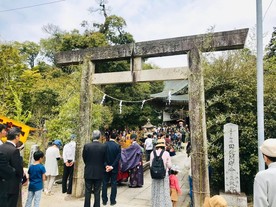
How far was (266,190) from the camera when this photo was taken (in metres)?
2.38

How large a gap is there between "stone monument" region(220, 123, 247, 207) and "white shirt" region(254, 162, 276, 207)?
14.7 ft

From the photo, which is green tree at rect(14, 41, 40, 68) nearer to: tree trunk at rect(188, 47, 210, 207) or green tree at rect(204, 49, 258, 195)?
green tree at rect(204, 49, 258, 195)

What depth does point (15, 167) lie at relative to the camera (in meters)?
4.28

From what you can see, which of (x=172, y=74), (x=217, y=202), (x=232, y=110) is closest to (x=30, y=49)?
(x=172, y=74)

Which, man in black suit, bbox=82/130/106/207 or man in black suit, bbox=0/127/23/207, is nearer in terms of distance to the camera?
man in black suit, bbox=0/127/23/207

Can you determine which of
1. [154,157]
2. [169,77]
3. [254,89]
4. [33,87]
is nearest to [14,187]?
[154,157]

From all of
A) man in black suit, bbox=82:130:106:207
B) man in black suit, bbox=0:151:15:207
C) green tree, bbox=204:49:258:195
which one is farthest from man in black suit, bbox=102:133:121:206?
green tree, bbox=204:49:258:195

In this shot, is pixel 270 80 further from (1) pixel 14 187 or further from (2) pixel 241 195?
(1) pixel 14 187

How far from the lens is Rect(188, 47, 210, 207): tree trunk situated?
5.97 m

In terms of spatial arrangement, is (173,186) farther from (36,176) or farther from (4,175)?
(4,175)

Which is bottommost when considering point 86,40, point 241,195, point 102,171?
point 241,195

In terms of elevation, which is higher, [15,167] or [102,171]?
[15,167]

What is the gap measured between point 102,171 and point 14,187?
1.94 m

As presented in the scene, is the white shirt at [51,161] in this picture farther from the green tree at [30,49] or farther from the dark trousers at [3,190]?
the green tree at [30,49]
